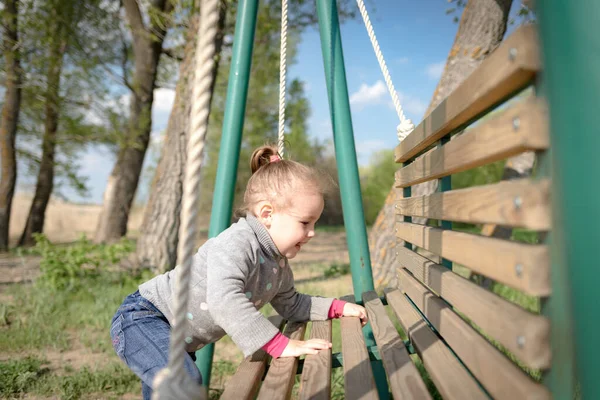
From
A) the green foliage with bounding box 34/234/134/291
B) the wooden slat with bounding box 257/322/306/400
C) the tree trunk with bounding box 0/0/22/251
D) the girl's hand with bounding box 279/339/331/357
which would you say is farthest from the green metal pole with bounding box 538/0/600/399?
the tree trunk with bounding box 0/0/22/251

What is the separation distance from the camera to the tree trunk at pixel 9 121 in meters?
7.53

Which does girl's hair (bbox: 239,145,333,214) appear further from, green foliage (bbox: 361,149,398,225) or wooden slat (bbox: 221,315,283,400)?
green foliage (bbox: 361,149,398,225)

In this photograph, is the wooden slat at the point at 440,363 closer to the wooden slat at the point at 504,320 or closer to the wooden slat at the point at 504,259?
the wooden slat at the point at 504,320

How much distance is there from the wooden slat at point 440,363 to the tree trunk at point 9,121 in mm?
8066

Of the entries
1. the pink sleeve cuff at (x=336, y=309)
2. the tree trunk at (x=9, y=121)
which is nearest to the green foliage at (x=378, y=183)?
the tree trunk at (x=9, y=121)

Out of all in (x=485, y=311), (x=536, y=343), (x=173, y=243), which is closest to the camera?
(x=536, y=343)

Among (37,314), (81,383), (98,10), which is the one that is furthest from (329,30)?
(98,10)

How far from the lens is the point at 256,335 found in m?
1.46

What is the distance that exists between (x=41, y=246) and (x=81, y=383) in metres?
2.62

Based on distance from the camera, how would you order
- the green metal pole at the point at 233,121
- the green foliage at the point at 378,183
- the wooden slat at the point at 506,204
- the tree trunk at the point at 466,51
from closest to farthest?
1. the wooden slat at the point at 506,204
2. the green metal pole at the point at 233,121
3. the tree trunk at the point at 466,51
4. the green foliage at the point at 378,183

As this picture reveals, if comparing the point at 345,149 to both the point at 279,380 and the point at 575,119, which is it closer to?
the point at 279,380

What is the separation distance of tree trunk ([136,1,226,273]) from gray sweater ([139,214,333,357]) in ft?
11.0

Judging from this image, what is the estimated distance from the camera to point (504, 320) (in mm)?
760

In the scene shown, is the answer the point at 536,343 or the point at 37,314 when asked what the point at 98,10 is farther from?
the point at 536,343
